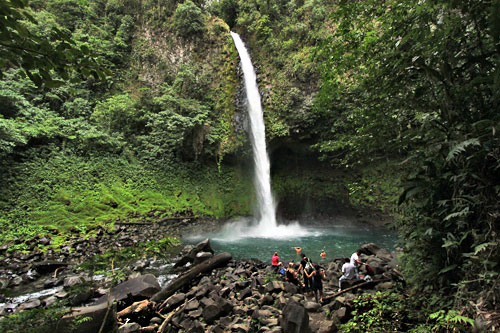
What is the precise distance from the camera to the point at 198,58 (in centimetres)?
1778

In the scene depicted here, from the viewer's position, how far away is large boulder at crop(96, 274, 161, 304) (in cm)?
488

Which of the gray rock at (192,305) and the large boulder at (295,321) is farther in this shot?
the gray rock at (192,305)

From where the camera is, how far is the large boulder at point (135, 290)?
4883mm

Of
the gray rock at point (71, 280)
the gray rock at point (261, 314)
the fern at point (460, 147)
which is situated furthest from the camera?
the gray rock at point (71, 280)

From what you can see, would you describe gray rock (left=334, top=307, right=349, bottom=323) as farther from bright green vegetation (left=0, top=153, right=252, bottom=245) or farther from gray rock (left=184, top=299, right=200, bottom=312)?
bright green vegetation (left=0, top=153, right=252, bottom=245)

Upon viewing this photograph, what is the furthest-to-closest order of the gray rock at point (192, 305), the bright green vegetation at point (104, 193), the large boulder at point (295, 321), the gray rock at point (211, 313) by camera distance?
the bright green vegetation at point (104, 193)
the gray rock at point (192, 305)
the gray rock at point (211, 313)
the large boulder at point (295, 321)

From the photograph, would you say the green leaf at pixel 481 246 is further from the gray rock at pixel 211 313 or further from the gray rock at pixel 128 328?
the gray rock at pixel 128 328

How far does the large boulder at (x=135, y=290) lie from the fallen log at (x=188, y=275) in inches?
6.5

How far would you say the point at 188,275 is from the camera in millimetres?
6145

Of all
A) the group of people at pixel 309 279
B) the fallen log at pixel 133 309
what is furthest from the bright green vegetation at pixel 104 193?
the group of people at pixel 309 279

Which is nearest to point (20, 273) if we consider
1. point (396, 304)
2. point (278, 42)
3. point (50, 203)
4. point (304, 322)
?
point (50, 203)

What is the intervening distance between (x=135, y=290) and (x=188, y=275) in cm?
134

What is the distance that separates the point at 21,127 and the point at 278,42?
15284 millimetres

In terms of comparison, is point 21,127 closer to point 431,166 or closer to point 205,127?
point 205,127
